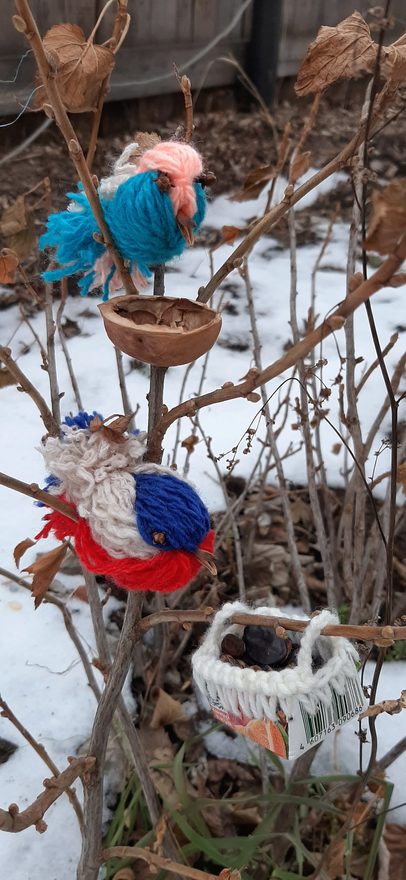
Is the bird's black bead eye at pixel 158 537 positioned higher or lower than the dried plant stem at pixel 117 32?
lower

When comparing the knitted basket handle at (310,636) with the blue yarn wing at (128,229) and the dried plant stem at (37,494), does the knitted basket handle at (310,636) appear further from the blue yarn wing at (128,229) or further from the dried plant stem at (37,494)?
the blue yarn wing at (128,229)

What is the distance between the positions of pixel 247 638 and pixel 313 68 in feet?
1.61

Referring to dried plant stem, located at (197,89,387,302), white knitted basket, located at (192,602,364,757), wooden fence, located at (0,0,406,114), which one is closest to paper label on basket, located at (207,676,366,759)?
white knitted basket, located at (192,602,364,757)

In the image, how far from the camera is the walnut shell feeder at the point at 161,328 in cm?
50

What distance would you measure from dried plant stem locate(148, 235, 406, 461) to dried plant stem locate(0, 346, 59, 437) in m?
0.11

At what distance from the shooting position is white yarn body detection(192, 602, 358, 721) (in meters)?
0.54

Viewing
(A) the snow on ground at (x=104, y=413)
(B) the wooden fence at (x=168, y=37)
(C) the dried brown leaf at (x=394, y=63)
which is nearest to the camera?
(C) the dried brown leaf at (x=394, y=63)

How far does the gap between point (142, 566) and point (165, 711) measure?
28.1 inches

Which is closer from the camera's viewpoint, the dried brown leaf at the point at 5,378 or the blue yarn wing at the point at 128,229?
the blue yarn wing at the point at 128,229

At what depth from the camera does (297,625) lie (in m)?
0.55

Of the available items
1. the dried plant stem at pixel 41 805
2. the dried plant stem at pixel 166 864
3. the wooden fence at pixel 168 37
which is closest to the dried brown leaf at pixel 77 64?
the dried plant stem at pixel 41 805

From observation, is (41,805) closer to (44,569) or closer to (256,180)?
(44,569)

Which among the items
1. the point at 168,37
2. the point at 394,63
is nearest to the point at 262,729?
the point at 394,63

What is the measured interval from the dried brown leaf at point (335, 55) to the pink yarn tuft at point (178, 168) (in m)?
0.15
